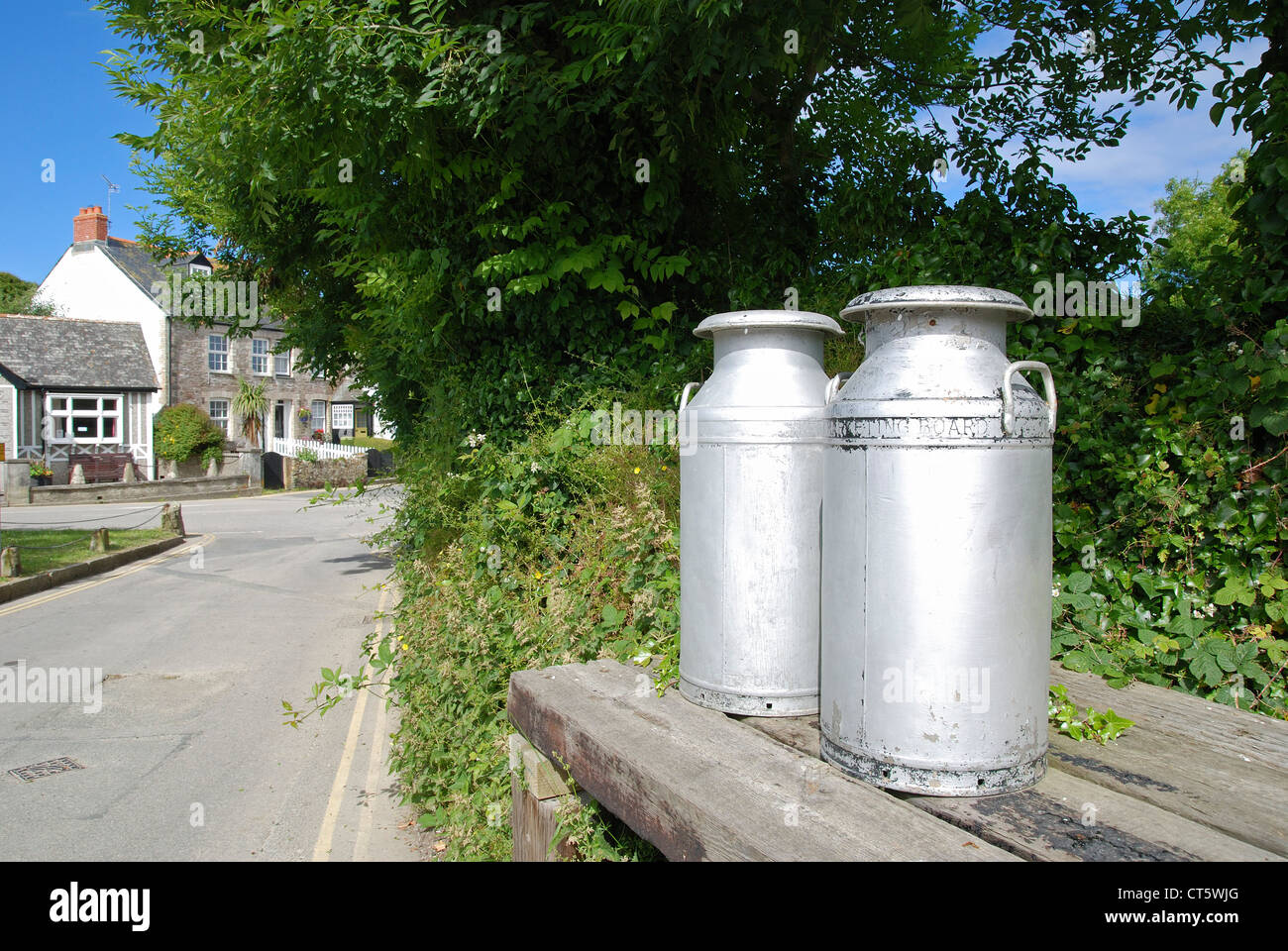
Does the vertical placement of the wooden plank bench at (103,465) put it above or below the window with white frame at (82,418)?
below

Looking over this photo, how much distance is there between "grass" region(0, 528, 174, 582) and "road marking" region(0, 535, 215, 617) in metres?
0.54

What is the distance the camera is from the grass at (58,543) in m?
13.9

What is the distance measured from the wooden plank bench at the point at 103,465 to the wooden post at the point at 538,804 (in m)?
33.6

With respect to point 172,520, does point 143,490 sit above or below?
above

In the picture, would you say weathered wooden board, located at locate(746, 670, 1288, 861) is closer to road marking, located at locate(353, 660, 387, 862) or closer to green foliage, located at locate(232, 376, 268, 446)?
road marking, located at locate(353, 660, 387, 862)

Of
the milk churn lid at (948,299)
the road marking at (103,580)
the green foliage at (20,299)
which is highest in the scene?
the green foliage at (20,299)

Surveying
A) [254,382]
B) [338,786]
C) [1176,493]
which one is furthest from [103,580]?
[254,382]

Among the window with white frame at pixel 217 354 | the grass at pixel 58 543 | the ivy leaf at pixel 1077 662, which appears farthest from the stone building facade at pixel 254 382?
the ivy leaf at pixel 1077 662

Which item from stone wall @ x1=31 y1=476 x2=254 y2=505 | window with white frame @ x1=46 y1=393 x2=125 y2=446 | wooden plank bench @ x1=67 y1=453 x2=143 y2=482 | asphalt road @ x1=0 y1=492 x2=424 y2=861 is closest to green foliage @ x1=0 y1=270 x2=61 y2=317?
window with white frame @ x1=46 y1=393 x2=125 y2=446

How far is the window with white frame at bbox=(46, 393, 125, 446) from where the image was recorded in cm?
3316

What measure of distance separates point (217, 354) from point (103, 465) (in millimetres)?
7652

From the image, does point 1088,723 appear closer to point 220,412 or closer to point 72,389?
point 72,389

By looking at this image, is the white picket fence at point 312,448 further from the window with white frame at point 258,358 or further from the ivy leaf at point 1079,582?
the ivy leaf at point 1079,582

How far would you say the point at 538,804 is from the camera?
9.88 ft
